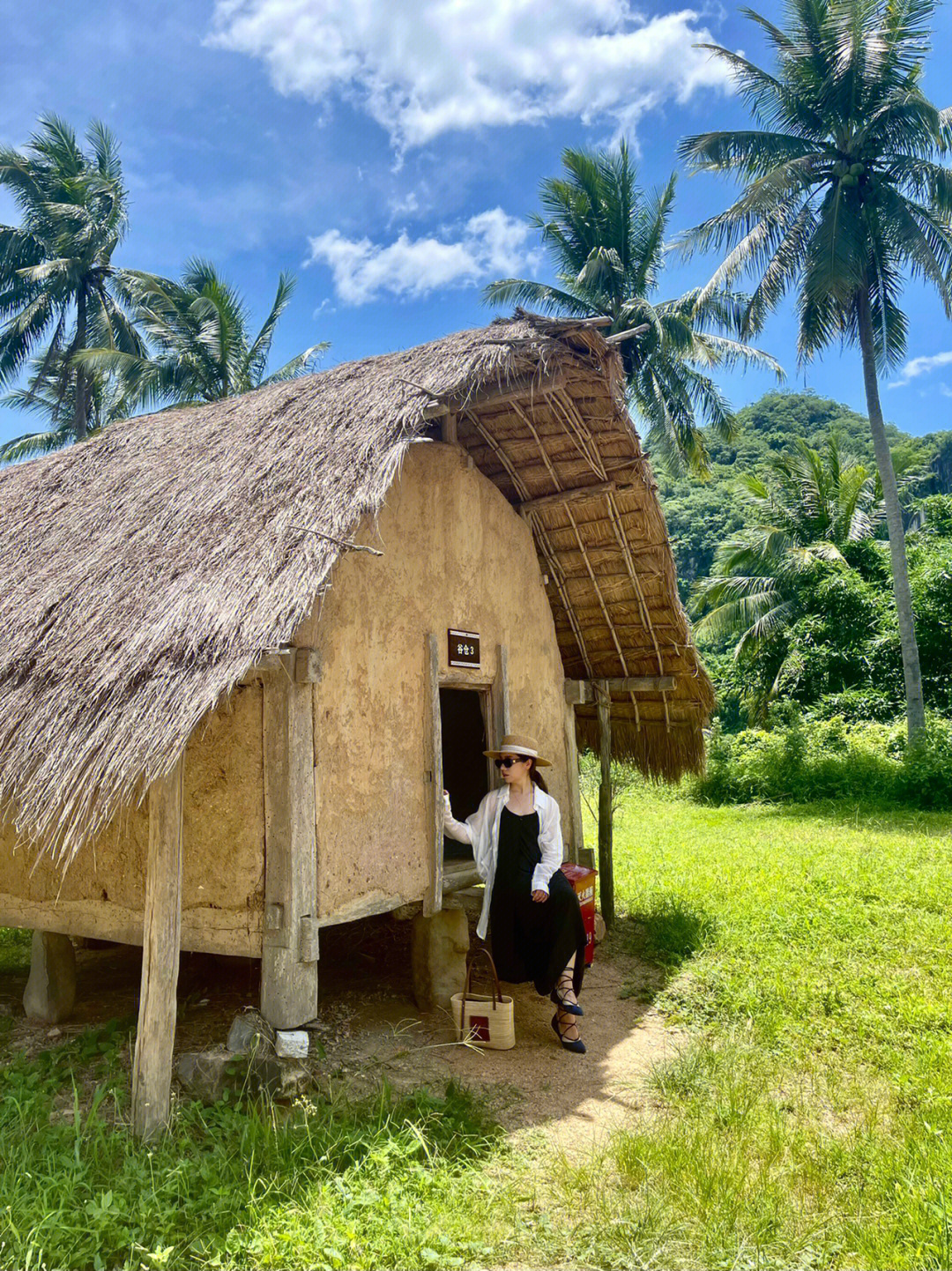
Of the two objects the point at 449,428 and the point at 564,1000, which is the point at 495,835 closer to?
the point at 564,1000

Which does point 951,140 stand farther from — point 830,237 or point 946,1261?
point 946,1261

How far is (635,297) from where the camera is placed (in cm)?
2006

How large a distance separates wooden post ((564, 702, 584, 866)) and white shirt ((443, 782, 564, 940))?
1942 mm

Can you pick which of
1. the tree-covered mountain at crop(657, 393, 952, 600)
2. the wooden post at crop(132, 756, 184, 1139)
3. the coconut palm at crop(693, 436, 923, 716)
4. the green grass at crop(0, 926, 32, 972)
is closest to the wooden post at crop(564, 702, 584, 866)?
the wooden post at crop(132, 756, 184, 1139)

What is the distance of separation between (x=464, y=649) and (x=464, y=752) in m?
3.18

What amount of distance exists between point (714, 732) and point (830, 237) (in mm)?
9299

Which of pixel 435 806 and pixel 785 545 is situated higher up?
pixel 785 545

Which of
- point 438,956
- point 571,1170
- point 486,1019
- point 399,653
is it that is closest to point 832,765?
point 438,956

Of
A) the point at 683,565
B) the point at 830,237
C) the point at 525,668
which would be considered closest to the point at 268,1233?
the point at 525,668

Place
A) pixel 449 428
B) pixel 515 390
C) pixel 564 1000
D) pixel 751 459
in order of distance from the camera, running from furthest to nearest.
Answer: pixel 751 459
pixel 449 428
pixel 515 390
pixel 564 1000

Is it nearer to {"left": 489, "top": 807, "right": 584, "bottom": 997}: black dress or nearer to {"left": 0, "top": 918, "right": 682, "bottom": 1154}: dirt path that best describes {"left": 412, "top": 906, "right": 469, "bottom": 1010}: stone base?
{"left": 0, "top": 918, "right": 682, "bottom": 1154}: dirt path

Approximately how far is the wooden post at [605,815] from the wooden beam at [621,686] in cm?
6

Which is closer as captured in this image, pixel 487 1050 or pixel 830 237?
pixel 487 1050

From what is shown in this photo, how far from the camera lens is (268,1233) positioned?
11.1 feet
